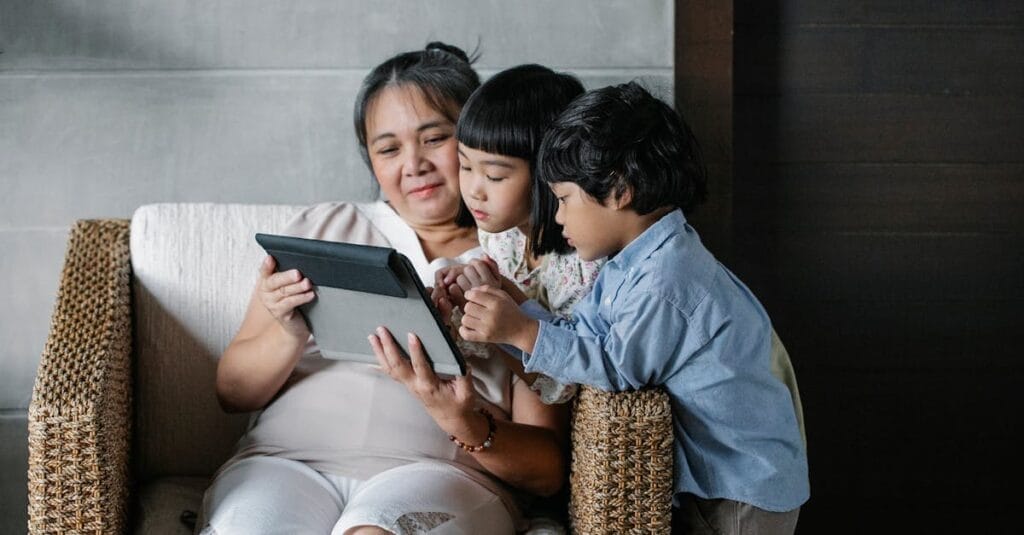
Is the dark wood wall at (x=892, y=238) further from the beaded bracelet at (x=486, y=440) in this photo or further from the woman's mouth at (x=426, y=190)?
the beaded bracelet at (x=486, y=440)

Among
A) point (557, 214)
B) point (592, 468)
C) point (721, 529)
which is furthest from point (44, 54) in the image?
point (721, 529)

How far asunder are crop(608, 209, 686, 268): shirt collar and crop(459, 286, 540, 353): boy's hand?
0.53 ft

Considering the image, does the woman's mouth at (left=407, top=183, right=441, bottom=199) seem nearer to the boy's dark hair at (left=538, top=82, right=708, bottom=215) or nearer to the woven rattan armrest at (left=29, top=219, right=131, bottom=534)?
the boy's dark hair at (left=538, top=82, right=708, bottom=215)

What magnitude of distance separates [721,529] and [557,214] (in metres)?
0.50

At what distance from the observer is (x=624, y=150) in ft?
4.48

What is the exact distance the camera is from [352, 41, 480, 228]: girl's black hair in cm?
168

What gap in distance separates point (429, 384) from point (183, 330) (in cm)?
62

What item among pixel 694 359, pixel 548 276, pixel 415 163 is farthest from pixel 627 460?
pixel 415 163

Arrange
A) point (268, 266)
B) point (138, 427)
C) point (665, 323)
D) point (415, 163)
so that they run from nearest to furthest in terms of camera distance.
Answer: point (665, 323), point (268, 266), point (415, 163), point (138, 427)

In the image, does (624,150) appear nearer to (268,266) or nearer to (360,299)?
(360,299)

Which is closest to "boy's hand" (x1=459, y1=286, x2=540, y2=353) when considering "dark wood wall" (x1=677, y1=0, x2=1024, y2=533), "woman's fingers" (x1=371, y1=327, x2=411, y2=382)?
"woman's fingers" (x1=371, y1=327, x2=411, y2=382)

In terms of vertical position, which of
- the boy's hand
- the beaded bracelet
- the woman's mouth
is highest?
the woman's mouth

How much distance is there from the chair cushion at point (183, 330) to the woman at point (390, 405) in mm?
165

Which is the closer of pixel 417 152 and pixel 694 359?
pixel 694 359
